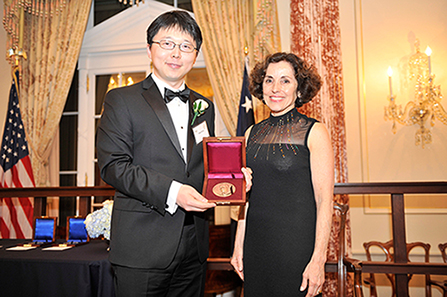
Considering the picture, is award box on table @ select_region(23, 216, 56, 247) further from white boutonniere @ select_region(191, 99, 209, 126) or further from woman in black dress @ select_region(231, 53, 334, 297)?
white boutonniere @ select_region(191, 99, 209, 126)

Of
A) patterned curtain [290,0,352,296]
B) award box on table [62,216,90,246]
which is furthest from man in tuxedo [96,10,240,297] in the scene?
patterned curtain [290,0,352,296]

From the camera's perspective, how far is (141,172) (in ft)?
4.77

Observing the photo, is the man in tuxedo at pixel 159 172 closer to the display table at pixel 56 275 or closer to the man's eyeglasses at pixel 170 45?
the man's eyeglasses at pixel 170 45

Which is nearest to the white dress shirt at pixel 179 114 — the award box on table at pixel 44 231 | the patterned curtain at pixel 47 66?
the award box on table at pixel 44 231

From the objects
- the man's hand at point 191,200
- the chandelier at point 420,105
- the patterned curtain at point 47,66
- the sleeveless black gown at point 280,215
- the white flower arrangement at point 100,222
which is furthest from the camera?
the patterned curtain at point 47,66

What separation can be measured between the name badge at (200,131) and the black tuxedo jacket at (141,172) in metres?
0.04

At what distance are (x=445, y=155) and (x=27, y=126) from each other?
5.50m

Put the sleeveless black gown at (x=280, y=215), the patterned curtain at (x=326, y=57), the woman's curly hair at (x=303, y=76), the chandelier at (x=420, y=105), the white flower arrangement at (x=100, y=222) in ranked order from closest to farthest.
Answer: the sleeveless black gown at (x=280, y=215) < the woman's curly hair at (x=303, y=76) < the white flower arrangement at (x=100, y=222) < the chandelier at (x=420, y=105) < the patterned curtain at (x=326, y=57)

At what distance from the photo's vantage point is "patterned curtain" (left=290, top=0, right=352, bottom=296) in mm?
4293

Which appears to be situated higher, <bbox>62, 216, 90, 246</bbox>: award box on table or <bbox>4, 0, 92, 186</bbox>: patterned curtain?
<bbox>4, 0, 92, 186</bbox>: patterned curtain

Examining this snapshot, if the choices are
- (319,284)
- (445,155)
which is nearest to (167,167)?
(319,284)

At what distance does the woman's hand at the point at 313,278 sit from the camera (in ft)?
5.79

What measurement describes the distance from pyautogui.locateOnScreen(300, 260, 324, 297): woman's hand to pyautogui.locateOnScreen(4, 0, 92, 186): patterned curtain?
14.6ft

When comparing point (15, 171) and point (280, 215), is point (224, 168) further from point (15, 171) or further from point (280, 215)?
point (15, 171)
